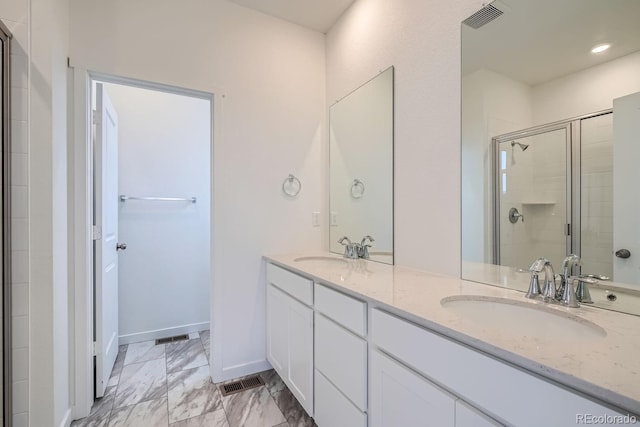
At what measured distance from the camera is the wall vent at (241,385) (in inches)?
77.9

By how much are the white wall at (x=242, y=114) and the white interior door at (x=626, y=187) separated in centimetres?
179

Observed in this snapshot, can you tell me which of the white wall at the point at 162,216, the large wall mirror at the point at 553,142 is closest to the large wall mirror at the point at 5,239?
the white wall at the point at 162,216

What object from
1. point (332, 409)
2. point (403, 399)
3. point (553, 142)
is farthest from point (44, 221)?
point (553, 142)

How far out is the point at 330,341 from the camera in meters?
1.39

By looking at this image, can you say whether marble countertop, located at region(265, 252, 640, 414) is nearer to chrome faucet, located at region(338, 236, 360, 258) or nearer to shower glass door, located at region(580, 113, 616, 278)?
shower glass door, located at region(580, 113, 616, 278)

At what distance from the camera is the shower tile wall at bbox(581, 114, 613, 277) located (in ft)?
3.20

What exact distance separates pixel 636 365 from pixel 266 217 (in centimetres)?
196

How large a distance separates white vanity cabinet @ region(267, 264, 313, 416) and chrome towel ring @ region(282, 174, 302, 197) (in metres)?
0.59

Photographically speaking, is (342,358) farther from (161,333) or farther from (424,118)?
(161,333)

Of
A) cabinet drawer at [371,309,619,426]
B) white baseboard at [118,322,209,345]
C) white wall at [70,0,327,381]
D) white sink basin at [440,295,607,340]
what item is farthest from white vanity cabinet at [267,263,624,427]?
white baseboard at [118,322,209,345]

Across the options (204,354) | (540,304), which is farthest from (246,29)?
(204,354)

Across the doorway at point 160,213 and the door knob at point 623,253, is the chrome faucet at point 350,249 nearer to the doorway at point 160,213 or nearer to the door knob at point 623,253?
the door knob at point 623,253

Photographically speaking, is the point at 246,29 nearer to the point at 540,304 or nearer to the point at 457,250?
the point at 457,250

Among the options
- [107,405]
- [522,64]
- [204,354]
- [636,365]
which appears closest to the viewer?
[636,365]
